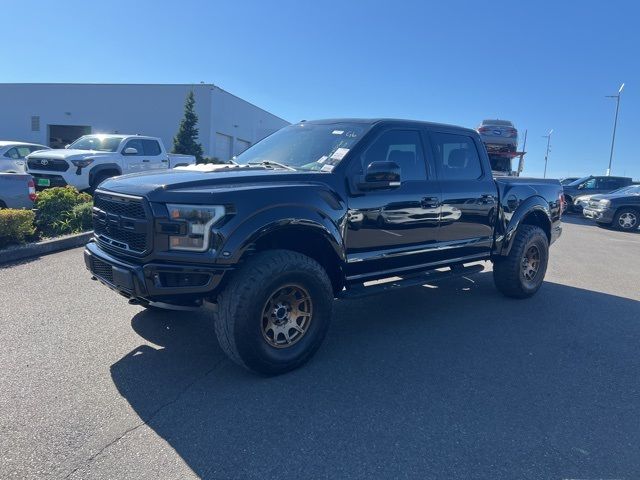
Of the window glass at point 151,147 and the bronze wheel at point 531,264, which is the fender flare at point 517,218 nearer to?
the bronze wheel at point 531,264

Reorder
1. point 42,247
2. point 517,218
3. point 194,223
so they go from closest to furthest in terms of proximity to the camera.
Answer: point 194,223 < point 517,218 < point 42,247

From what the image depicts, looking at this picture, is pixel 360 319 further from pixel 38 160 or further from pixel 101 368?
pixel 38 160

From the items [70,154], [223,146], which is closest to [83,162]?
[70,154]

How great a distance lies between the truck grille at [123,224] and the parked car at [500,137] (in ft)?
53.6

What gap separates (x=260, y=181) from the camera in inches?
145

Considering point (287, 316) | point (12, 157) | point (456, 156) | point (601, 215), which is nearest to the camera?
point (287, 316)

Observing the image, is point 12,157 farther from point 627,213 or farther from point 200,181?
point 627,213


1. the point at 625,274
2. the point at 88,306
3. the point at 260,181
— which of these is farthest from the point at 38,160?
the point at 625,274

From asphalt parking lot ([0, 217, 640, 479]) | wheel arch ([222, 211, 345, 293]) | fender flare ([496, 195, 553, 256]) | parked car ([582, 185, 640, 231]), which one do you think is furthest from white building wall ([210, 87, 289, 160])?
wheel arch ([222, 211, 345, 293])

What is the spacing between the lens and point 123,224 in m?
3.50

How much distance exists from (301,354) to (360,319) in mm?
1463

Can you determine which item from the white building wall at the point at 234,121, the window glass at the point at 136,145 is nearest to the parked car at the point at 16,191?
the window glass at the point at 136,145

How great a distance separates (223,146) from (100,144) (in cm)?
2151

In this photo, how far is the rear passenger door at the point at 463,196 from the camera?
5020 mm
